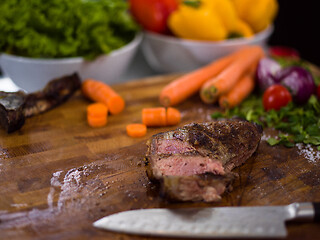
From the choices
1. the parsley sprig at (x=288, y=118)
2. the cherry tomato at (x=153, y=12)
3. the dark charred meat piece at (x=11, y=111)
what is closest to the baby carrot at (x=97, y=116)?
the dark charred meat piece at (x=11, y=111)

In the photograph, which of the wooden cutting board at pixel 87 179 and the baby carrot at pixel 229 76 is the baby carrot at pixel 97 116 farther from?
the baby carrot at pixel 229 76

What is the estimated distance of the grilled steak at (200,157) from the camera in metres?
2.03

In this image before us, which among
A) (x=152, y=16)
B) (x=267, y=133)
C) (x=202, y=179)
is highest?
(x=152, y=16)

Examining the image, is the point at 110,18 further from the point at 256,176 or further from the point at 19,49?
the point at 256,176

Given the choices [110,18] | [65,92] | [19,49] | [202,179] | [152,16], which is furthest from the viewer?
[152,16]

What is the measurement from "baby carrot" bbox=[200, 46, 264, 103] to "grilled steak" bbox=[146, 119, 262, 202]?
0.76 m

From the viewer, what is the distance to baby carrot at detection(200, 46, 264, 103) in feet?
10.5

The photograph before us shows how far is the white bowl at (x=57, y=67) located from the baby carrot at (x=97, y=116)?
1.92 feet

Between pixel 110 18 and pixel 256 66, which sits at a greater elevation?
pixel 110 18

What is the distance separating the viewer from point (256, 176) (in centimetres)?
234

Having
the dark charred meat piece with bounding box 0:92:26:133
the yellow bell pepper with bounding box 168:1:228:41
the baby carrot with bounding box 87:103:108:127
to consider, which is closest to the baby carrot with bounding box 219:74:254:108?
the yellow bell pepper with bounding box 168:1:228:41

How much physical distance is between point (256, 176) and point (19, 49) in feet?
7.99

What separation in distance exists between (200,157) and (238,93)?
1.28m

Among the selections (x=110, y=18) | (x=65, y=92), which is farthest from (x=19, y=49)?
(x=110, y=18)
